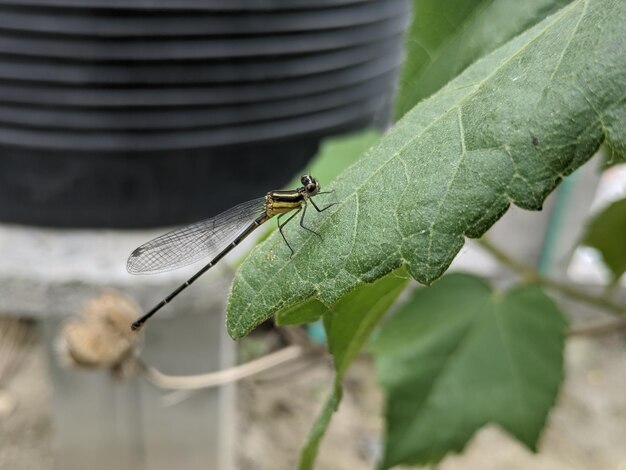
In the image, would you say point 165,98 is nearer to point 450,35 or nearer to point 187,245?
point 187,245

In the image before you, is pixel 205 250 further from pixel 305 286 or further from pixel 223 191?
pixel 305 286

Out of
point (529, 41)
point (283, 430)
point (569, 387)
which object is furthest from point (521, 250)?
point (529, 41)

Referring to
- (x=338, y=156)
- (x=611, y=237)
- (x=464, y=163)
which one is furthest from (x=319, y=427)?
(x=611, y=237)

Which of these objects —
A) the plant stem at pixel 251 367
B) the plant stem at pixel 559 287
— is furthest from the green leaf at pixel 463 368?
the plant stem at pixel 251 367

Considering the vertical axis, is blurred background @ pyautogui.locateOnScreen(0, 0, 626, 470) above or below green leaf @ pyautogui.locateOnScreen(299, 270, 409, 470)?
above

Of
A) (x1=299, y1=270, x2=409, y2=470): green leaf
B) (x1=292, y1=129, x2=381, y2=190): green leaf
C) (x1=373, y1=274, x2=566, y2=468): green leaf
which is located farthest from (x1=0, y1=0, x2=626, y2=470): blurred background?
(x1=299, y1=270, x2=409, y2=470): green leaf

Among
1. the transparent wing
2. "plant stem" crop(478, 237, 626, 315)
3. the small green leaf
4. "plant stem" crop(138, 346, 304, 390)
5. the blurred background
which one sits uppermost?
the blurred background

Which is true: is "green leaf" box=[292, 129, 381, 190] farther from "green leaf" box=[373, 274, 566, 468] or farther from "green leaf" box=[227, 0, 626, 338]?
"green leaf" box=[227, 0, 626, 338]

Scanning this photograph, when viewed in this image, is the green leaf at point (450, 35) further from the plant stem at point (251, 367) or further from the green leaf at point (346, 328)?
the plant stem at point (251, 367)
